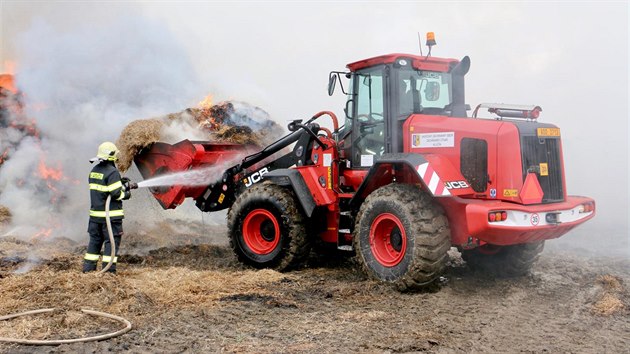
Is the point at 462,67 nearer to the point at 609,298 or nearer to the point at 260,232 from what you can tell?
the point at 609,298

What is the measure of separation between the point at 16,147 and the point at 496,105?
9418 millimetres

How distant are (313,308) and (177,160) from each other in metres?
4.05

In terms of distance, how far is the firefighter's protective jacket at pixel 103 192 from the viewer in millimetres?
7789

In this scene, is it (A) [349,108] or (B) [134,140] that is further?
(B) [134,140]

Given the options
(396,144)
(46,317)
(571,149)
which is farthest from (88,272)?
(571,149)

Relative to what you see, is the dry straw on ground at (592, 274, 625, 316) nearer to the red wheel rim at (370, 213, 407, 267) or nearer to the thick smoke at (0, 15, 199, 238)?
the red wheel rim at (370, 213, 407, 267)

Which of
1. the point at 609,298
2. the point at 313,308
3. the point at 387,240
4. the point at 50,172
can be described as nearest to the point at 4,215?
the point at 50,172

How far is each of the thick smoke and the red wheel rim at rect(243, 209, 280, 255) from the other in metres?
3.68

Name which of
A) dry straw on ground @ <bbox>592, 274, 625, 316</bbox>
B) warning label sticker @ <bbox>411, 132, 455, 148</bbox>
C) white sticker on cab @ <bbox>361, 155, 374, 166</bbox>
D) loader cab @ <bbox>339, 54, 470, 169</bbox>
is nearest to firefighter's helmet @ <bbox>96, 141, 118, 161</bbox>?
loader cab @ <bbox>339, 54, 470, 169</bbox>

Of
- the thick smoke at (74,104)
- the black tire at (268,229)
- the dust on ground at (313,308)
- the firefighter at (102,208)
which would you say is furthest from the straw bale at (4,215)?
the black tire at (268,229)

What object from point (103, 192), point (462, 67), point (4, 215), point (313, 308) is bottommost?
point (313, 308)

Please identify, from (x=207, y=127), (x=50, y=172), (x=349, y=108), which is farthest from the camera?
(x=50, y=172)

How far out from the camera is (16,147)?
12.1m

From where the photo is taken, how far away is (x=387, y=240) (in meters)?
7.34
